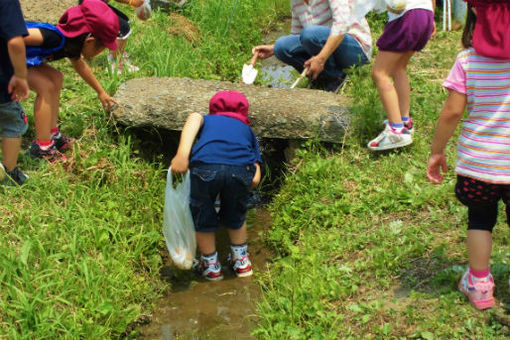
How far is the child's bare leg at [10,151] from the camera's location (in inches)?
132

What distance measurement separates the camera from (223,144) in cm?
316

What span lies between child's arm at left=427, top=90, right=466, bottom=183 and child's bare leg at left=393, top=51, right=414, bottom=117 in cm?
142

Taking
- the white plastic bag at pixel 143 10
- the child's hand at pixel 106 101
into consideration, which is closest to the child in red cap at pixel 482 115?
the child's hand at pixel 106 101

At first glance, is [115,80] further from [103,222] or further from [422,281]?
[422,281]

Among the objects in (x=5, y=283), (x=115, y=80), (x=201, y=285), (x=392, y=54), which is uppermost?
(x=392, y=54)

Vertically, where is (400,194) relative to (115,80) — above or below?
below

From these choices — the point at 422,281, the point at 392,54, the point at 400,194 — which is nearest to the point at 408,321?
the point at 422,281

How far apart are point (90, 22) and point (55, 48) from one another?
11.4 inches

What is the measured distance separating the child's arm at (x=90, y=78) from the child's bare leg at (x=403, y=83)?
80.3 inches

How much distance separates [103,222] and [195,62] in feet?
8.58

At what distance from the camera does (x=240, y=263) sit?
3.46 meters

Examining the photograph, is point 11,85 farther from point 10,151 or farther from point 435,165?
point 435,165

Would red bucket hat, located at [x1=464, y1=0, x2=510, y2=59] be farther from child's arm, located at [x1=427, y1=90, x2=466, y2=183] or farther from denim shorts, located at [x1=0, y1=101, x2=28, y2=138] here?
denim shorts, located at [x1=0, y1=101, x2=28, y2=138]

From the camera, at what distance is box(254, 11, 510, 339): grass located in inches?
101
